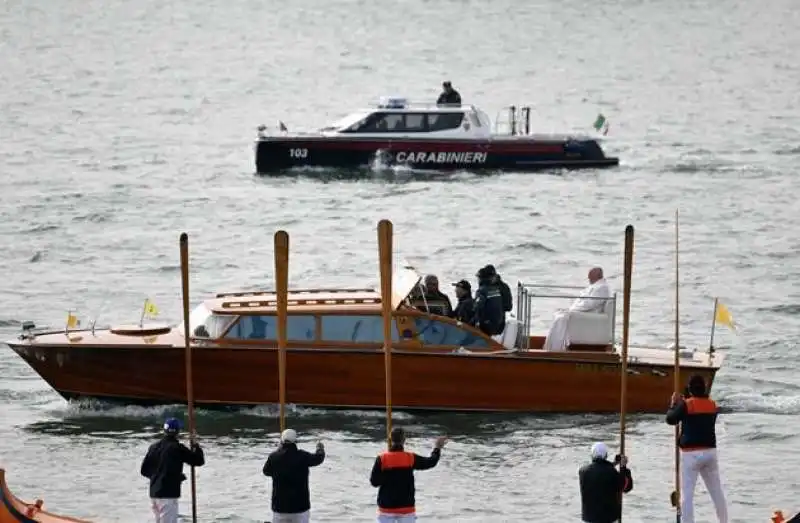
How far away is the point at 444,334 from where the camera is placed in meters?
31.9

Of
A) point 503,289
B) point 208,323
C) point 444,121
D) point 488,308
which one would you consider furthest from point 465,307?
point 444,121

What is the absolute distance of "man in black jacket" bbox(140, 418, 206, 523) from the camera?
24.9 m

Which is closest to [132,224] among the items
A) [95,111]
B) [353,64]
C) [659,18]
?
[95,111]

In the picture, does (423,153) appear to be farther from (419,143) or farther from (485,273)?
(485,273)

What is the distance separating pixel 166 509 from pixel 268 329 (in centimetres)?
727

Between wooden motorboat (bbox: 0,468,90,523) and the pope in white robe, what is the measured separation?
30.7 feet

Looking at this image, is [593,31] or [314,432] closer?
[314,432]

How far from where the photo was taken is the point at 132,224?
2115 inches

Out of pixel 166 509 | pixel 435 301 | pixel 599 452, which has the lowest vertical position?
pixel 166 509

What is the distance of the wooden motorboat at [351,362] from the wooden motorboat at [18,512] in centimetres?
706

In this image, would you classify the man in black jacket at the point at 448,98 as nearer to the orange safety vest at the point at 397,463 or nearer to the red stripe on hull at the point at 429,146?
the red stripe on hull at the point at 429,146

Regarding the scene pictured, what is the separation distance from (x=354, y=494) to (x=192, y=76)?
7308 centimetres

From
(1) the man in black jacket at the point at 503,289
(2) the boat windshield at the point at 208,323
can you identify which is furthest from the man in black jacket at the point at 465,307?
(2) the boat windshield at the point at 208,323

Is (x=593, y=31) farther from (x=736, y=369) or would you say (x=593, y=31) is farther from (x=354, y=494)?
(x=354, y=494)
